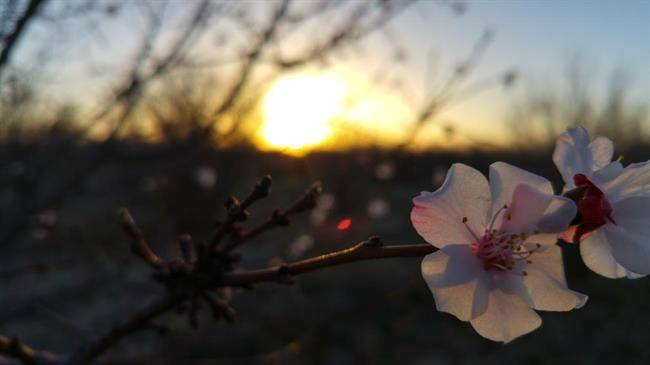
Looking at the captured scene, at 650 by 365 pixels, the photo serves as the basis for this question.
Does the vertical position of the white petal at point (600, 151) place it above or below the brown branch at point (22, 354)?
above

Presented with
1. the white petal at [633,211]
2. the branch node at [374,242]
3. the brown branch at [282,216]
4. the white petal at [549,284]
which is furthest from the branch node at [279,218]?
the white petal at [633,211]

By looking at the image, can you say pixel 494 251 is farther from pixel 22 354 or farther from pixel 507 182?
pixel 22 354

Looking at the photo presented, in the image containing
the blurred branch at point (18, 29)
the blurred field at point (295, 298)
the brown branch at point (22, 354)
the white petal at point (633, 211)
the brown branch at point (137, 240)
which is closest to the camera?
the white petal at point (633, 211)

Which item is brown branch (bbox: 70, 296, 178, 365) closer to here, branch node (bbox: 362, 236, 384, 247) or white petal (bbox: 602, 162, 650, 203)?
branch node (bbox: 362, 236, 384, 247)

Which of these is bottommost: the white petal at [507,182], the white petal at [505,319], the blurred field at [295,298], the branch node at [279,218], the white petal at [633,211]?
the blurred field at [295,298]

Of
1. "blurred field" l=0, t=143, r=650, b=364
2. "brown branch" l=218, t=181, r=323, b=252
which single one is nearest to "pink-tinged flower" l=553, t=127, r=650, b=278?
"brown branch" l=218, t=181, r=323, b=252

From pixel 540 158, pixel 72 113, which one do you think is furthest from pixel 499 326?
pixel 540 158

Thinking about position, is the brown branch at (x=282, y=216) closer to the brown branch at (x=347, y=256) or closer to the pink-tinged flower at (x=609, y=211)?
the brown branch at (x=347, y=256)
